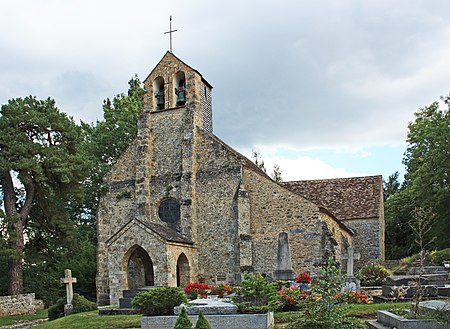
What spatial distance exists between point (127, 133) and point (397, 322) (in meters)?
34.1

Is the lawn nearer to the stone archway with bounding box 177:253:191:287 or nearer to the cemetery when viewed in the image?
the cemetery

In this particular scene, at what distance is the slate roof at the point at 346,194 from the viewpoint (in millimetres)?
33188

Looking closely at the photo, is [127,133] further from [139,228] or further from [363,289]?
[363,289]

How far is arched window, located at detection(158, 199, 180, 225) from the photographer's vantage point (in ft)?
94.0

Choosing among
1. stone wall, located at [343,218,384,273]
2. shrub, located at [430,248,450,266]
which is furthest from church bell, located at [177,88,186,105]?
shrub, located at [430,248,450,266]

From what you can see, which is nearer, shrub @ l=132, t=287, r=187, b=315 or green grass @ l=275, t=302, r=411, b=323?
green grass @ l=275, t=302, r=411, b=323

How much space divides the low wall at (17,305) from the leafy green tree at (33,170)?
104 centimetres

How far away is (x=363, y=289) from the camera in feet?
61.2

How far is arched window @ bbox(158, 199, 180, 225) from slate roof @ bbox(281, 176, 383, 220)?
9006 mm

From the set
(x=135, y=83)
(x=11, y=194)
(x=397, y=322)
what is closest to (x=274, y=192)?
(x=11, y=194)

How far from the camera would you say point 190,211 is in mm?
27641

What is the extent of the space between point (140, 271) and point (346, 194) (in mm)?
14877

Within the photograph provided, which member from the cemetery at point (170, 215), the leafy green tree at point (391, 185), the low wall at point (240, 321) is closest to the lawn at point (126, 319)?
the low wall at point (240, 321)

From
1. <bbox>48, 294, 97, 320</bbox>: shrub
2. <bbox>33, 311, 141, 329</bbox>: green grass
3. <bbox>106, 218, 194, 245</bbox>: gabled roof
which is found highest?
<bbox>106, 218, 194, 245</bbox>: gabled roof
